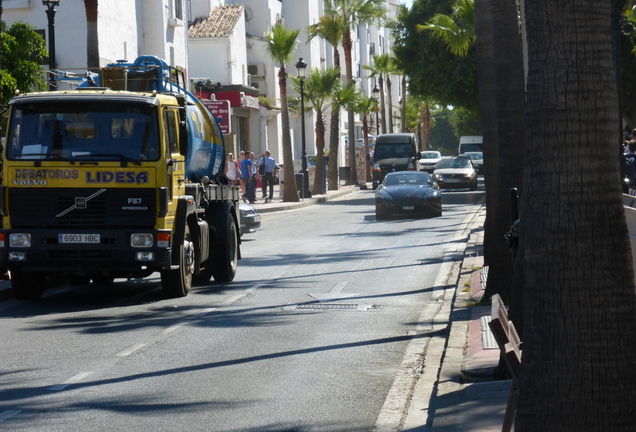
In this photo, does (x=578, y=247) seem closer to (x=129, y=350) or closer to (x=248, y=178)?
(x=129, y=350)

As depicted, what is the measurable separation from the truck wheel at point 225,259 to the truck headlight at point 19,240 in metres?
3.65

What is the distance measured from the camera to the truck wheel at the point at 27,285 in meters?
14.8

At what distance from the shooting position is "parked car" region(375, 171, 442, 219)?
3206 centimetres

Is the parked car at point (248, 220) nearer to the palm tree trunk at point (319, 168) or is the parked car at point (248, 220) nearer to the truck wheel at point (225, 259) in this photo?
the truck wheel at point (225, 259)

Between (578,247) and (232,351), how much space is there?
20.1 feet

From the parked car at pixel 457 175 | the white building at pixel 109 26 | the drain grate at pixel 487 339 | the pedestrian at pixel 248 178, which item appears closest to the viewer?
the drain grate at pixel 487 339

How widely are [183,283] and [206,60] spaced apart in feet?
143

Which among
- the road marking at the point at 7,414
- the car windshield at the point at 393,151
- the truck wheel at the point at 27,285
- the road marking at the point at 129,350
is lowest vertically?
the road marking at the point at 129,350

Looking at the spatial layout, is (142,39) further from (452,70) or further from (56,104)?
(56,104)

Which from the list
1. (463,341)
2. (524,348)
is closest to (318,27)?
(463,341)

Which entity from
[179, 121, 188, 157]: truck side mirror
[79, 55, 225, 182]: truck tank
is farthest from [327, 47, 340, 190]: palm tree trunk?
[179, 121, 188, 157]: truck side mirror

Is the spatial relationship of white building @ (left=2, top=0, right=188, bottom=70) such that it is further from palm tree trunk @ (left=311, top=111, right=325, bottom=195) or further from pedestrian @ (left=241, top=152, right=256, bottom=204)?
palm tree trunk @ (left=311, top=111, right=325, bottom=195)

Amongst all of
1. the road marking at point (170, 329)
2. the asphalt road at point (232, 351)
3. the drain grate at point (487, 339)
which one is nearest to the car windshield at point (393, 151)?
the asphalt road at point (232, 351)

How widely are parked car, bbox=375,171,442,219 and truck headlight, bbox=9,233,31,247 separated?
1877 centimetres
